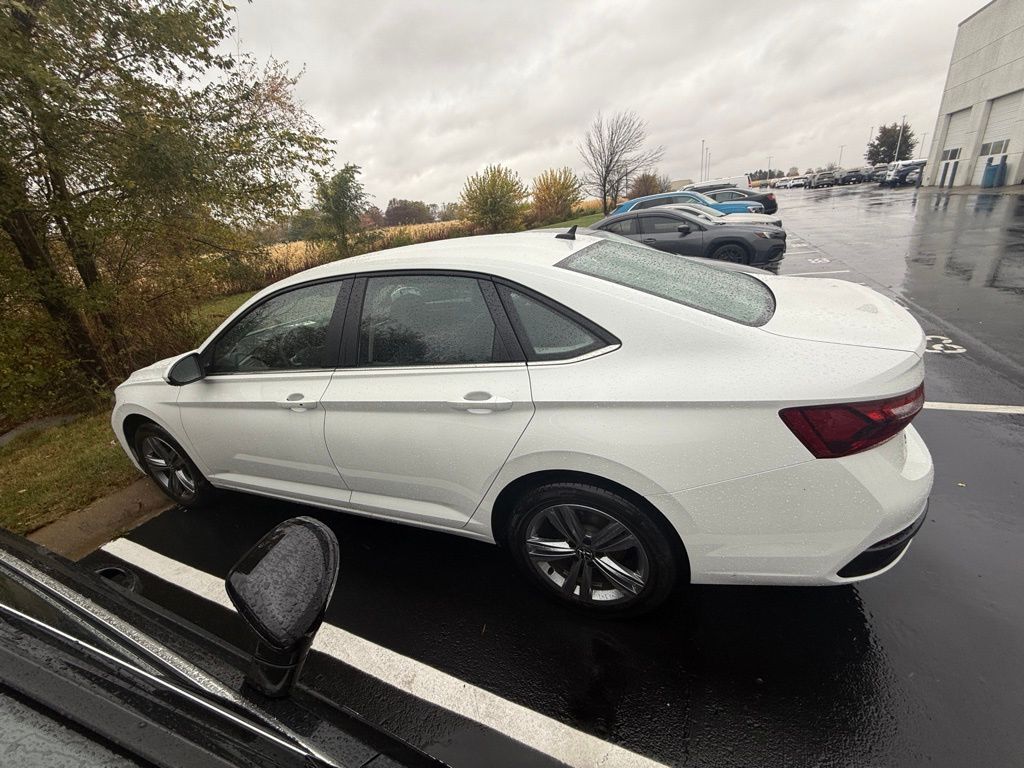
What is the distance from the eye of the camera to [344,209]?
19.2 metres

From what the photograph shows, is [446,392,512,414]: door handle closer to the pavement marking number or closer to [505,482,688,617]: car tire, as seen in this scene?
[505,482,688,617]: car tire

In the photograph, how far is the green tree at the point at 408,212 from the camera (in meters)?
45.1

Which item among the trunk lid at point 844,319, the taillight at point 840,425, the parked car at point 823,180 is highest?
the trunk lid at point 844,319

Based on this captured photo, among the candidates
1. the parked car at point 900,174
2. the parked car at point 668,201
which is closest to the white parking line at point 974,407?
the parked car at point 668,201

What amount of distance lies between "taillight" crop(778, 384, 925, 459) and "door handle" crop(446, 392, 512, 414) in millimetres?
1005

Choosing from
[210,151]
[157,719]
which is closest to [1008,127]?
[210,151]

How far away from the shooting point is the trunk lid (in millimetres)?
1798

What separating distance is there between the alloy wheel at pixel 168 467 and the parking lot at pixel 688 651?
34cm

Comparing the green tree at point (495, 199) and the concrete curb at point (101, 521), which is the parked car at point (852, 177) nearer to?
the green tree at point (495, 199)

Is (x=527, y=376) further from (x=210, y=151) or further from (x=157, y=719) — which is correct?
(x=210, y=151)

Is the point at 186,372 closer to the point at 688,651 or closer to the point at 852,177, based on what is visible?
the point at 688,651

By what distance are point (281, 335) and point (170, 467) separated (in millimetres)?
1560

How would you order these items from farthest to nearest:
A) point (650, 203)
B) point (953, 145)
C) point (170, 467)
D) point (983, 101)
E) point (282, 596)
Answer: point (953, 145)
point (983, 101)
point (650, 203)
point (170, 467)
point (282, 596)

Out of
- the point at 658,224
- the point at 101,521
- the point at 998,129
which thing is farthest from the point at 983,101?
the point at 101,521
